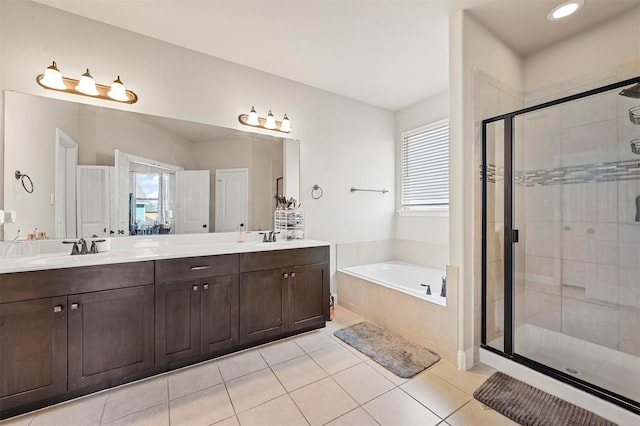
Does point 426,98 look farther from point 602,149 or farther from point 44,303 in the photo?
point 44,303

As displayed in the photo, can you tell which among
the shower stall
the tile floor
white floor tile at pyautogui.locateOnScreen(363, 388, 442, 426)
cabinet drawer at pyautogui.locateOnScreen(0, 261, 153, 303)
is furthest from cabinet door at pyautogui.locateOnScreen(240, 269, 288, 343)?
the shower stall

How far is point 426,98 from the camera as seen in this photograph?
3.30 meters

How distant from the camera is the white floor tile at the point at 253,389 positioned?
5.21ft

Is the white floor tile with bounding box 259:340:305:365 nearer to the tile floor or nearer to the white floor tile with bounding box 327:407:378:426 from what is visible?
the tile floor

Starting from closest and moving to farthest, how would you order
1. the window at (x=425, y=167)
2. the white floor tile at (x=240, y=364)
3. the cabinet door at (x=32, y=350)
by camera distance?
the cabinet door at (x=32, y=350) → the white floor tile at (x=240, y=364) → the window at (x=425, y=167)

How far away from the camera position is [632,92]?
1.71 metres

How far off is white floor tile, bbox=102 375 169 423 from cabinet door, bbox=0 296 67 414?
289mm

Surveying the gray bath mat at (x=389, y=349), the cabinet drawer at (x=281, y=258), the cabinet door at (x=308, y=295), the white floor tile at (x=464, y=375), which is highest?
the cabinet drawer at (x=281, y=258)

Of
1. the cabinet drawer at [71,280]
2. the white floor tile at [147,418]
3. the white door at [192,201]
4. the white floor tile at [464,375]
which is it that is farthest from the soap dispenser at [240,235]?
the white floor tile at [464,375]

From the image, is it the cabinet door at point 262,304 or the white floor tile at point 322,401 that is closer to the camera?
the white floor tile at point 322,401

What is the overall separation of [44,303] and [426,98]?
3.98 m

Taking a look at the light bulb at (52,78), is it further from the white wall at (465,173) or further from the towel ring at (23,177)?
the white wall at (465,173)

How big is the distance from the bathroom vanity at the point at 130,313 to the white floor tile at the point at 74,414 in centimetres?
5

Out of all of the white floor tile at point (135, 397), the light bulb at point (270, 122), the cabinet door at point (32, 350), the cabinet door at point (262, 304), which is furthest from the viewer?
the light bulb at point (270, 122)
